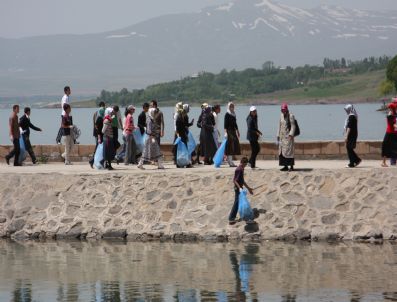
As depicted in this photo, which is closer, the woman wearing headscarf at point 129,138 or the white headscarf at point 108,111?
the white headscarf at point 108,111

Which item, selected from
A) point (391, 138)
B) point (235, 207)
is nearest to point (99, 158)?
point (235, 207)

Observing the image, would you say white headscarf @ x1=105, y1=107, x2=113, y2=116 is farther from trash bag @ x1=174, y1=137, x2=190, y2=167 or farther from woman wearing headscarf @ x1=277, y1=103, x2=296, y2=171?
woman wearing headscarf @ x1=277, y1=103, x2=296, y2=171

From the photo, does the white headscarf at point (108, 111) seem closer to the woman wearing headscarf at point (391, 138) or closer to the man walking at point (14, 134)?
the man walking at point (14, 134)

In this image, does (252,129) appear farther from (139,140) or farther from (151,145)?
(139,140)

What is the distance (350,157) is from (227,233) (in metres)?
3.85

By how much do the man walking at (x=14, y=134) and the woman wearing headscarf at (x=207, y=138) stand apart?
431 cm

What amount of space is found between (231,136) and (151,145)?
5.86 ft

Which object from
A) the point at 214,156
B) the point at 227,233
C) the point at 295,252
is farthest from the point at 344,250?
the point at 214,156

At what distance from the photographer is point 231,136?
98.3ft

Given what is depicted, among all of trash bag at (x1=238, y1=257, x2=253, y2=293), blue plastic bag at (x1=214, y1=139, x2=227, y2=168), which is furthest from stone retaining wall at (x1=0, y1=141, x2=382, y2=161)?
trash bag at (x1=238, y1=257, x2=253, y2=293)

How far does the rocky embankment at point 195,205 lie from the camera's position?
85.0 ft

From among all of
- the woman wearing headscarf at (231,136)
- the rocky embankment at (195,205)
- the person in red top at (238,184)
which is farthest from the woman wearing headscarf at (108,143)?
the person in red top at (238,184)

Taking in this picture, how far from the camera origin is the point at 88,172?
95.1ft

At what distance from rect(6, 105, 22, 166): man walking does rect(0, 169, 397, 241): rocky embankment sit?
118 inches
